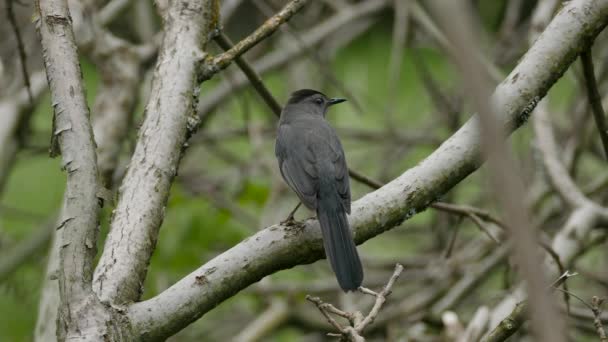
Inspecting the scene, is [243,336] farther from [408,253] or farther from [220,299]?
[220,299]

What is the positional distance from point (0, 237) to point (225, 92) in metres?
1.99

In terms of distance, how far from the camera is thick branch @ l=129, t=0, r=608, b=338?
7.72ft

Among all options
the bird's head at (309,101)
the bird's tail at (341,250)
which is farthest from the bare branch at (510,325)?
the bird's head at (309,101)

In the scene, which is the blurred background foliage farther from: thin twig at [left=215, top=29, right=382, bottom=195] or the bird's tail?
the bird's tail

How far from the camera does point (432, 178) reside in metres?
2.53

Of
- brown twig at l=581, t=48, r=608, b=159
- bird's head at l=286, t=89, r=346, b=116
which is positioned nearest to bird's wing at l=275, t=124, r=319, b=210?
bird's head at l=286, t=89, r=346, b=116

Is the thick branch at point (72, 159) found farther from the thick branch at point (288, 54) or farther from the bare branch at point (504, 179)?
the thick branch at point (288, 54)

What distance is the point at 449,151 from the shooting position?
2527 millimetres

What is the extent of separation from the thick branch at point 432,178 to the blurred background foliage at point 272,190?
4.97 ft

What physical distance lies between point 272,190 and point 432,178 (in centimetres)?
367

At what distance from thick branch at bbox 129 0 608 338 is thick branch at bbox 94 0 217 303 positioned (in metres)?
0.25

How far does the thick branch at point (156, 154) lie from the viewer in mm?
2291

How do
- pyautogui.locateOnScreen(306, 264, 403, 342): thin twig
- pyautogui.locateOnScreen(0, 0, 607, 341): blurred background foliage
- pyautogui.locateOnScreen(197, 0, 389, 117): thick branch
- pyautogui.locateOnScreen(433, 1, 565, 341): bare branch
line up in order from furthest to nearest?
pyautogui.locateOnScreen(197, 0, 389, 117): thick branch, pyautogui.locateOnScreen(0, 0, 607, 341): blurred background foliage, pyautogui.locateOnScreen(306, 264, 403, 342): thin twig, pyautogui.locateOnScreen(433, 1, 565, 341): bare branch

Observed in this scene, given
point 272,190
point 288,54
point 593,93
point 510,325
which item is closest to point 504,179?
point 510,325
